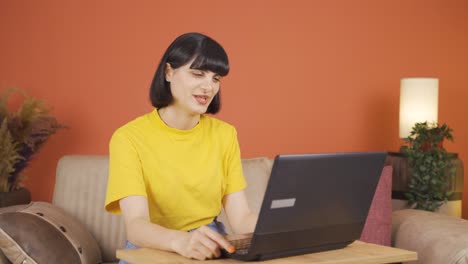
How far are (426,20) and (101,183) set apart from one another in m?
2.44

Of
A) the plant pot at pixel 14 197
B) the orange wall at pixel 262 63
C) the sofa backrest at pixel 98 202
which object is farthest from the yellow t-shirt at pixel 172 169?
the orange wall at pixel 262 63

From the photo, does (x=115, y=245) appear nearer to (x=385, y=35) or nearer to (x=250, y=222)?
(x=250, y=222)

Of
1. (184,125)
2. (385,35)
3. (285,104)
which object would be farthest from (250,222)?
(385,35)

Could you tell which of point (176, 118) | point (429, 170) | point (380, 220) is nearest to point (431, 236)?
point (380, 220)

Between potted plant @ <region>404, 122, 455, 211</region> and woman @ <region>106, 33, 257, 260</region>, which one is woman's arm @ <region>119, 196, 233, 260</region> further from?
potted plant @ <region>404, 122, 455, 211</region>

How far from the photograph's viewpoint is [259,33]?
4.00 meters

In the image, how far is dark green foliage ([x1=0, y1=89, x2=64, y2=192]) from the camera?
3.15 meters

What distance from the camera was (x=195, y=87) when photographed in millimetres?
2152

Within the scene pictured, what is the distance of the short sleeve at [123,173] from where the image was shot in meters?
2.06

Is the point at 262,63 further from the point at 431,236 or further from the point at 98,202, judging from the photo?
the point at 431,236

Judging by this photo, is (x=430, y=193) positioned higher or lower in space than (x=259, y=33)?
lower

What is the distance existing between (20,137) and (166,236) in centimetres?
166

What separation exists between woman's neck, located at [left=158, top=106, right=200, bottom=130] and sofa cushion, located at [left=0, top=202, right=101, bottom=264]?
704 millimetres

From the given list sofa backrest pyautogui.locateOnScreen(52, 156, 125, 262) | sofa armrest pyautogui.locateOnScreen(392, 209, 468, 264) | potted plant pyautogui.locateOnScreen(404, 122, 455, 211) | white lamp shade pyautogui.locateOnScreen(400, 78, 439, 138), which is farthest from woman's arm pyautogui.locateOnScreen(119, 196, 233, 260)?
white lamp shade pyautogui.locateOnScreen(400, 78, 439, 138)
